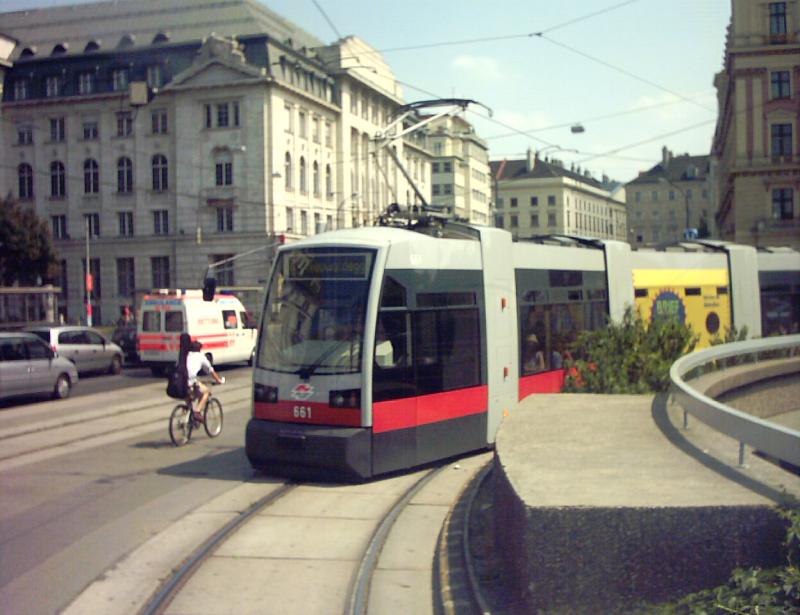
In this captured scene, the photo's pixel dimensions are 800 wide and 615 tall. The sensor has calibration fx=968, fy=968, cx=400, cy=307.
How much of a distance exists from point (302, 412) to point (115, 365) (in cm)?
2029

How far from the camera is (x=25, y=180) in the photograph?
57.0m

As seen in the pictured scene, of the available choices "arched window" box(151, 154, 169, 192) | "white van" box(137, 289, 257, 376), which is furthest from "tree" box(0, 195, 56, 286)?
"white van" box(137, 289, 257, 376)

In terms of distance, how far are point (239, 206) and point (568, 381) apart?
4389cm

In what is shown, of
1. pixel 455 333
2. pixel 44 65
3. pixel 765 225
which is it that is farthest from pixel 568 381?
pixel 44 65

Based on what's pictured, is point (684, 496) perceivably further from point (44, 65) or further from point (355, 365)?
point (44, 65)

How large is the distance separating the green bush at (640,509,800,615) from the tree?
46152 mm

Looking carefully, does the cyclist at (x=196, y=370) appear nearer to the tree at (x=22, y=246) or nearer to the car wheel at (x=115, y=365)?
the car wheel at (x=115, y=365)

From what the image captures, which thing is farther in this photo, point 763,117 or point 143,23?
point 143,23

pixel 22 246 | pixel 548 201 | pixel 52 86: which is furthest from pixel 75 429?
pixel 52 86

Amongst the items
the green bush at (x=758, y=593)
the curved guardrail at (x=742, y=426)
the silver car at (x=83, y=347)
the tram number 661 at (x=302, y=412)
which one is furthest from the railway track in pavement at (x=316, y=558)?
the silver car at (x=83, y=347)

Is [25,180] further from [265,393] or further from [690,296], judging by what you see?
[265,393]

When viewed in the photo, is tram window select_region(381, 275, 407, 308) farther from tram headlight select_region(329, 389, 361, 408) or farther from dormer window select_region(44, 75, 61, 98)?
dormer window select_region(44, 75, 61, 98)

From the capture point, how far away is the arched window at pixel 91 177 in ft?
186

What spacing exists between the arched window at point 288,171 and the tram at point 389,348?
4353 centimetres
